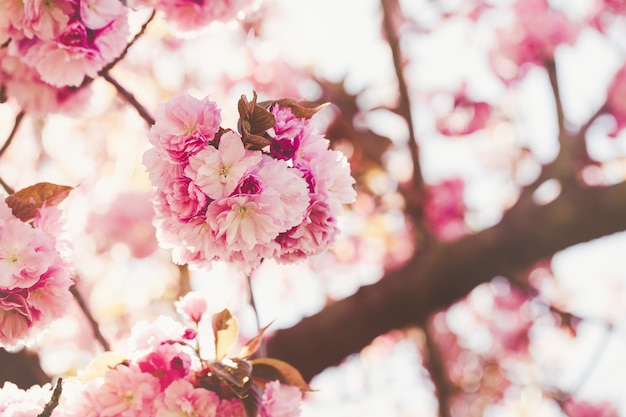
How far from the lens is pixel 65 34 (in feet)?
4.47

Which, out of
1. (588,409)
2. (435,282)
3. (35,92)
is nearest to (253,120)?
(35,92)

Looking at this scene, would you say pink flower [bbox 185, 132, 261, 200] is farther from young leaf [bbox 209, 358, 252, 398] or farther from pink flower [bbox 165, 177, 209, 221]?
Answer: young leaf [bbox 209, 358, 252, 398]

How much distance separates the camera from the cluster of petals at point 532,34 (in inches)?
147

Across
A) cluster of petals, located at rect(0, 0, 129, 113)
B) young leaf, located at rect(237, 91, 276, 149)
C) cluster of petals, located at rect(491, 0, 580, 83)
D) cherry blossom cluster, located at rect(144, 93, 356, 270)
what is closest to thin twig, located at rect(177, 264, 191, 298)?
cluster of petals, located at rect(0, 0, 129, 113)

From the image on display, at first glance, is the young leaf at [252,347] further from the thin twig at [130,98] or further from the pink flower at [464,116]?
the pink flower at [464,116]

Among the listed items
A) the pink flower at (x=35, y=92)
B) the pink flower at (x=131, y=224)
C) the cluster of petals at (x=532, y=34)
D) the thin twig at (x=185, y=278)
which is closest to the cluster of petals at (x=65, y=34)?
the pink flower at (x=35, y=92)

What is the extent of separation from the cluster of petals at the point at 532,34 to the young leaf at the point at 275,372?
110 inches

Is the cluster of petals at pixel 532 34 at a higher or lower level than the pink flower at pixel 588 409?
higher

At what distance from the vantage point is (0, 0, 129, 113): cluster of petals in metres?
1.35

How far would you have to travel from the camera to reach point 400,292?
2.73 m

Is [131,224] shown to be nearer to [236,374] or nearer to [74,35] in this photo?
[74,35]

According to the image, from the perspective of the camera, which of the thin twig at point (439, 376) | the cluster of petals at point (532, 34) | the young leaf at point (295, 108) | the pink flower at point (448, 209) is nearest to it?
the young leaf at point (295, 108)

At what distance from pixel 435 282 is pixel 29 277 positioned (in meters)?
1.84

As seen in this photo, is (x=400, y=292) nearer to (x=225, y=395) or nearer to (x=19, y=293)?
(x=225, y=395)
